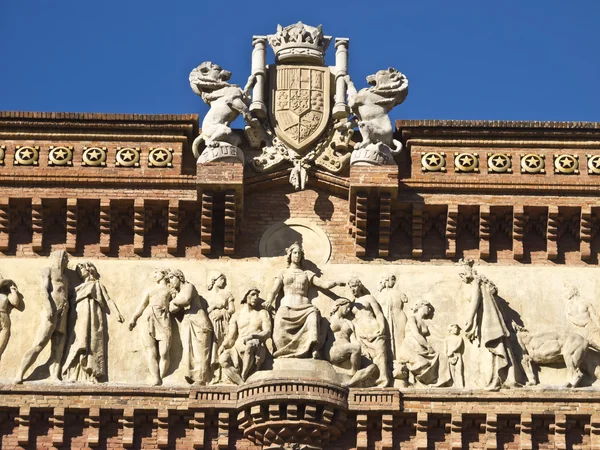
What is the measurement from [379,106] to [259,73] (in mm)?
2009

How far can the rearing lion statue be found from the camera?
116 ft

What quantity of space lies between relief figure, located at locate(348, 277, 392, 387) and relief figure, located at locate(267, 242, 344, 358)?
36 cm

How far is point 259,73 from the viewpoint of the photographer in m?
36.0

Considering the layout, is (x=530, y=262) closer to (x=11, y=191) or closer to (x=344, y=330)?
(x=344, y=330)

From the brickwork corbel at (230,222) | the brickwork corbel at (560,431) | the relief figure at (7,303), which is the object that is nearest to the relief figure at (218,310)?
the brickwork corbel at (230,222)

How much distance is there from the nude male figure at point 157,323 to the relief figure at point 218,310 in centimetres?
65

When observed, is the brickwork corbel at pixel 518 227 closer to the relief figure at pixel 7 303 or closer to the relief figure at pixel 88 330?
the relief figure at pixel 88 330

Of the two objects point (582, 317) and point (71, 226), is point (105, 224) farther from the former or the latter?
point (582, 317)

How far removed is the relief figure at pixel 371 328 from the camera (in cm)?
3398

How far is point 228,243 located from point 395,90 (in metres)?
3.59

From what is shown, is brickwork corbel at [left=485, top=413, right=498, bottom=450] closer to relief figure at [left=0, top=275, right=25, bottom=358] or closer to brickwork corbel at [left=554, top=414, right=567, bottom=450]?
brickwork corbel at [left=554, top=414, right=567, bottom=450]

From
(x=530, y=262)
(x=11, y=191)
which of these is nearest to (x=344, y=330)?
(x=530, y=262)

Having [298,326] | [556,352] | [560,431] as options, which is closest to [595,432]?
[560,431]

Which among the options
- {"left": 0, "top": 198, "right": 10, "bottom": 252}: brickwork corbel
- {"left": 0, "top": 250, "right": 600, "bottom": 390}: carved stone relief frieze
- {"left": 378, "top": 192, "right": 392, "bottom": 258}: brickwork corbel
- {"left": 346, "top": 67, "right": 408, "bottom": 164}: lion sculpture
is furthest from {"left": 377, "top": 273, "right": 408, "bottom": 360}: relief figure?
{"left": 0, "top": 198, "right": 10, "bottom": 252}: brickwork corbel
